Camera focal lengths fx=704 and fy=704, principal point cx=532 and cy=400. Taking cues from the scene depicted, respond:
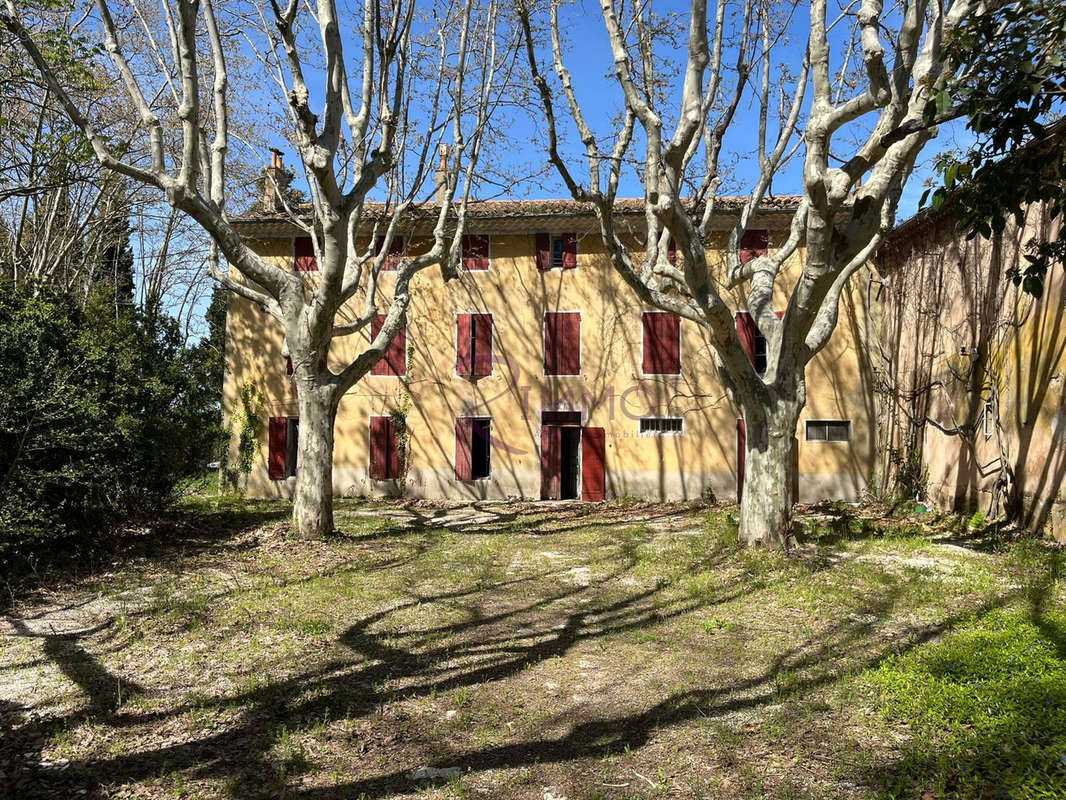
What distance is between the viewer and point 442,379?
16953 mm

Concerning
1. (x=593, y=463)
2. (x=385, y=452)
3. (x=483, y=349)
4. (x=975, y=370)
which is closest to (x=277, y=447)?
(x=385, y=452)

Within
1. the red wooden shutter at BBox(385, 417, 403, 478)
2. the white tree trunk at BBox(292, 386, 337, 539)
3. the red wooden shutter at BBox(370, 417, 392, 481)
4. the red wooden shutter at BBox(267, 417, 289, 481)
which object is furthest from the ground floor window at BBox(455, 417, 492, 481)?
the white tree trunk at BBox(292, 386, 337, 539)

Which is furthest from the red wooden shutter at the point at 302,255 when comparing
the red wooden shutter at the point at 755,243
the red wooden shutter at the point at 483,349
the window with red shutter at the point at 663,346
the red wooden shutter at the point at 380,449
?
the red wooden shutter at the point at 755,243

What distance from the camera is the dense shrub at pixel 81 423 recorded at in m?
8.03

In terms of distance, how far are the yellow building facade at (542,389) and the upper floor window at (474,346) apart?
1.3 inches

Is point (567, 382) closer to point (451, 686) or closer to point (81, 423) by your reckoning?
point (81, 423)

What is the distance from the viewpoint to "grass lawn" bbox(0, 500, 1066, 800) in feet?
12.2

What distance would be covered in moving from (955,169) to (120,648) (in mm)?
7143

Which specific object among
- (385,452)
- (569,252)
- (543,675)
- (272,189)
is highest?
(272,189)

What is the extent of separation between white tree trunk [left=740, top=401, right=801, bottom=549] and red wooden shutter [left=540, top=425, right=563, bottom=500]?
8225mm

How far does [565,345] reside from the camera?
16.6m

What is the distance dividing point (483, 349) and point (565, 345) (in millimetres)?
1975

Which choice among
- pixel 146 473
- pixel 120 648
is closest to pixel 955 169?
pixel 120 648

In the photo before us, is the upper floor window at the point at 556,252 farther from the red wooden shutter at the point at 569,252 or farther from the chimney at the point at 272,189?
the chimney at the point at 272,189
